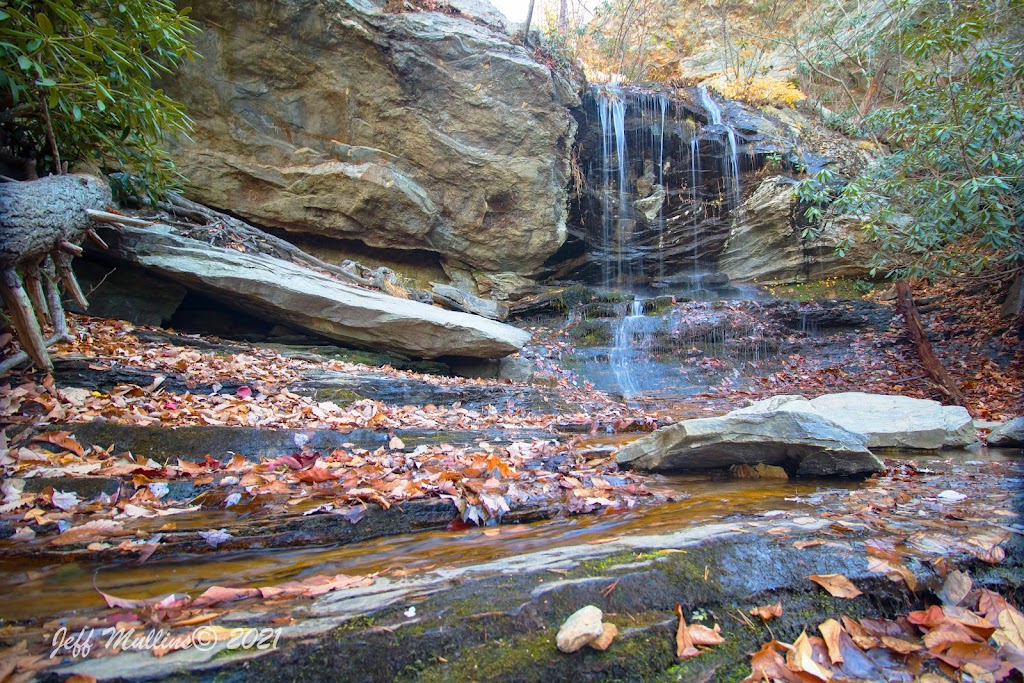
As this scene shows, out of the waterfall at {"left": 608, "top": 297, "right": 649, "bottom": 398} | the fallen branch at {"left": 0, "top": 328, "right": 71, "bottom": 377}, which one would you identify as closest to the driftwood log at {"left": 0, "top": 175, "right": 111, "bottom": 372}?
the fallen branch at {"left": 0, "top": 328, "right": 71, "bottom": 377}

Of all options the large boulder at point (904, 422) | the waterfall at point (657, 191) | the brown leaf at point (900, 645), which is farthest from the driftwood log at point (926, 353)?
the brown leaf at point (900, 645)

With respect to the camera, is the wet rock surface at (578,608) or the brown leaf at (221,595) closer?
the wet rock surface at (578,608)

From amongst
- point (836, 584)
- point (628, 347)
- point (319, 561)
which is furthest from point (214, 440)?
point (628, 347)

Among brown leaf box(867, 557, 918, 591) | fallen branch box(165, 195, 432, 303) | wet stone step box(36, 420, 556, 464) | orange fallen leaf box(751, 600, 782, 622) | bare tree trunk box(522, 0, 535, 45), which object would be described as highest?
bare tree trunk box(522, 0, 535, 45)

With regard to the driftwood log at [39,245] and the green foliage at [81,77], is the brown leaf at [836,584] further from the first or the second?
the green foliage at [81,77]

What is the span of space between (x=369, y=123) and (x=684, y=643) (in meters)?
10.6

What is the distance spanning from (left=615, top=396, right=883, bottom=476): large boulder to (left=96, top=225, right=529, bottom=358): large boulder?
4.04 meters

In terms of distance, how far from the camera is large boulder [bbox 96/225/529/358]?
5496 mm

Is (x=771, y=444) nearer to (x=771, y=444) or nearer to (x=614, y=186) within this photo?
(x=771, y=444)

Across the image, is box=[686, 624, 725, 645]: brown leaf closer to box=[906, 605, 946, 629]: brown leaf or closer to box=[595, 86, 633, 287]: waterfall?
box=[906, 605, 946, 629]: brown leaf

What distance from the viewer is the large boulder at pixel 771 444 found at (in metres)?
2.98

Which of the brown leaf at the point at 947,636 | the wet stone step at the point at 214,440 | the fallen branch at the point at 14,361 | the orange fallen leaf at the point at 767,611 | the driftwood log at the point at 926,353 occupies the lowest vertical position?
the brown leaf at the point at 947,636

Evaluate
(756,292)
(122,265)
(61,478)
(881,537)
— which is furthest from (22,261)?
(756,292)

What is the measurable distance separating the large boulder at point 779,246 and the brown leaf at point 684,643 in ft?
43.2
